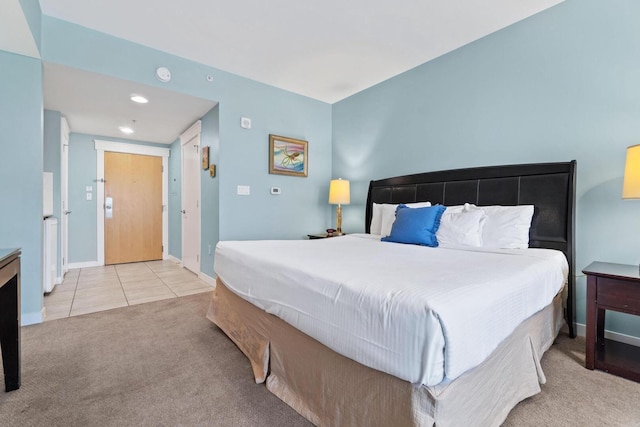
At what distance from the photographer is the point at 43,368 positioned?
178cm

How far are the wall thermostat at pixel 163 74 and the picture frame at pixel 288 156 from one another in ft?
4.27

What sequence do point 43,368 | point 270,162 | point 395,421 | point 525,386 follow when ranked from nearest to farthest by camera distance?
point 395,421 → point 525,386 → point 43,368 → point 270,162

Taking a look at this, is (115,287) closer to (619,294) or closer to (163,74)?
(163,74)

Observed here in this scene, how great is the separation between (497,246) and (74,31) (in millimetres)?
4078

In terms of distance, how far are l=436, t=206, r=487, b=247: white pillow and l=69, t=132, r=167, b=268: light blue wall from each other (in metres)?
5.39

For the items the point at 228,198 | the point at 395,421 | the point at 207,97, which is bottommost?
the point at 395,421

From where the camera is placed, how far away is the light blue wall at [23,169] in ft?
7.82

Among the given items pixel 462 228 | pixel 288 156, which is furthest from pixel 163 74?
pixel 462 228

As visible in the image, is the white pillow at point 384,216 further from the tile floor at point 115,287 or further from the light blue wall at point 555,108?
the tile floor at point 115,287

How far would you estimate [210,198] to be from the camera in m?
3.74

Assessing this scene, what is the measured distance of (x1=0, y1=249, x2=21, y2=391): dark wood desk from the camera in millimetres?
1511

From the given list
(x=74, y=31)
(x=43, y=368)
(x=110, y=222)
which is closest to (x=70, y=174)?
(x=110, y=222)

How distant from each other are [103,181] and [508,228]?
5853 millimetres

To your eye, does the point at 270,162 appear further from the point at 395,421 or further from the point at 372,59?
the point at 395,421
